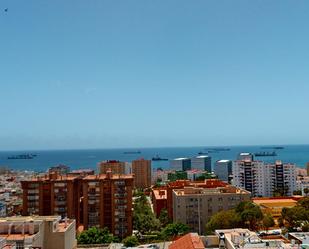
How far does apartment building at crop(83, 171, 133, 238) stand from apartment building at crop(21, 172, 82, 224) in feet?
4.50

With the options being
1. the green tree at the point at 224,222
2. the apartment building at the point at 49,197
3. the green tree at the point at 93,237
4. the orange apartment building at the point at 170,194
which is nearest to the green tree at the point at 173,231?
the green tree at the point at 224,222

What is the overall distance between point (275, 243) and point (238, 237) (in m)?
1.54

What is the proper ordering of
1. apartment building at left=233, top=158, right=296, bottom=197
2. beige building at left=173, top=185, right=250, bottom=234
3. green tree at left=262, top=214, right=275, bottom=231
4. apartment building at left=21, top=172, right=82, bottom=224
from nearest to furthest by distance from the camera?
green tree at left=262, top=214, right=275, bottom=231
apartment building at left=21, top=172, right=82, bottom=224
beige building at left=173, top=185, right=250, bottom=234
apartment building at left=233, top=158, right=296, bottom=197

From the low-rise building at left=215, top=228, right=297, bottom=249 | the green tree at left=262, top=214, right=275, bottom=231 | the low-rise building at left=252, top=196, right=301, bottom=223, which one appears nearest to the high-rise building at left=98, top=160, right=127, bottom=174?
the low-rise building at left=252, top=196, right=301, bottom=223

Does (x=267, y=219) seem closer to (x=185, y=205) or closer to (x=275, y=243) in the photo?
(x=185, y=205)

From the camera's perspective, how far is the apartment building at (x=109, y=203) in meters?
32.9

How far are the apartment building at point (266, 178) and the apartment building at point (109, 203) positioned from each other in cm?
3019

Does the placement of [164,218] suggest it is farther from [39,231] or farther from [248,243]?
[39,231]

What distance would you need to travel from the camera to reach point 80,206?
3534 centimetres

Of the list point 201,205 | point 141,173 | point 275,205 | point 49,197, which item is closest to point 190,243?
point 201,205

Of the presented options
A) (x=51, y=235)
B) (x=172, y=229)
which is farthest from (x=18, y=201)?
(x=51, y=235)

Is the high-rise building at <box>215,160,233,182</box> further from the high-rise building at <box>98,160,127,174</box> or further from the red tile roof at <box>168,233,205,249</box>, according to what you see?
the red tile roof at <box>168,233,205,249</box>

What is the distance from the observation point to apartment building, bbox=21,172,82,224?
1313 inches

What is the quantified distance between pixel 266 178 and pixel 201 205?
27.1 metres
